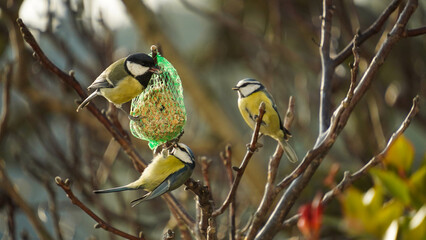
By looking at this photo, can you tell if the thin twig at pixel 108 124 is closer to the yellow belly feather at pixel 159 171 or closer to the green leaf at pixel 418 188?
the yellow belly feather at pixel 159 171

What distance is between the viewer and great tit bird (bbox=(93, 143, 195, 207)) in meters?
1.25

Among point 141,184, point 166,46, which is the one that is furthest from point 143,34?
point 141,184

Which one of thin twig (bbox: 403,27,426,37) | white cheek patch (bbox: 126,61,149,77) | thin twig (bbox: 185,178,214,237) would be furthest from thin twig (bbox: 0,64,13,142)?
thin twig (bbox: 403,27,426,37)

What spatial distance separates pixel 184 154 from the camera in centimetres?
138

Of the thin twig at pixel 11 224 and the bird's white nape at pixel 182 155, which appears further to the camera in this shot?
the thin twig at pixel 11 224

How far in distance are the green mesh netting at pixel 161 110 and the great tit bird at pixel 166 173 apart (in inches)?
3.2

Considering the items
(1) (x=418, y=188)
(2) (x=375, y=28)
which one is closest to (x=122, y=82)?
Result: (2) (x=375, y=28)

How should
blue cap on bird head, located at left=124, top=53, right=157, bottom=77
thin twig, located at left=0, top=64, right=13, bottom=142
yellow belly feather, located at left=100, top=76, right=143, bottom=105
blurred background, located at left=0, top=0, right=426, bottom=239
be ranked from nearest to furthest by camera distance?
blue cap on bird head, located at left=124, top=53, right=157, bottom=77 < yellow belly feather, located at left=100, top=76, right=143, bottom=105 < thin twig, located at left=0, top=64, right=13, bottom=142 < blurred background, located at left=0, top=0, right=426, bottom=239

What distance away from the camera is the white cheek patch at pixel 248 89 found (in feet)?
6.16

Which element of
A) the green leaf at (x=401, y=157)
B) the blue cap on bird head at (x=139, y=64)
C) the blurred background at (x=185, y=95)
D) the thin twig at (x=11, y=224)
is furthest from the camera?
the blurred background at (x=185, y=95)

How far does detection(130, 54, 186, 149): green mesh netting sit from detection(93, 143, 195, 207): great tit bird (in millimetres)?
81

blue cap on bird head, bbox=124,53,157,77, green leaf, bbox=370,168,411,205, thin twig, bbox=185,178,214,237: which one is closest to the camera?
green leaf, bbox=370,168,411,205

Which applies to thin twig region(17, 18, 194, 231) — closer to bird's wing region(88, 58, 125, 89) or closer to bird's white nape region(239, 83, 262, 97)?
bird's wing region(88, 58, 125, 89)

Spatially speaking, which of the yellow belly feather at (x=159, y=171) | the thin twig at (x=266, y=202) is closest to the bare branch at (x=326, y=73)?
the thin twig at (x=266, y=202)
